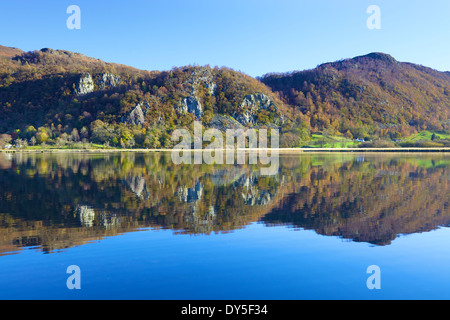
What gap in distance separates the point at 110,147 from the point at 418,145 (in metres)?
119

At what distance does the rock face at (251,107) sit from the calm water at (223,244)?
547 ft

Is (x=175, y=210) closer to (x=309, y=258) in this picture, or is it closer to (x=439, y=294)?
(x=309, y=258)

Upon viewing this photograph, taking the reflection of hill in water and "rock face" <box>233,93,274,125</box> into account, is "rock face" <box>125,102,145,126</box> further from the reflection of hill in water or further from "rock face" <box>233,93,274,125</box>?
the reflection of hill in water

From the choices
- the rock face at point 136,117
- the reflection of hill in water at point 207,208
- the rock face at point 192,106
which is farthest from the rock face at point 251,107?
the reflection of hill in water at point 207,208

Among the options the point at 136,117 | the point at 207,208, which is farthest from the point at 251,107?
the point at 207,208

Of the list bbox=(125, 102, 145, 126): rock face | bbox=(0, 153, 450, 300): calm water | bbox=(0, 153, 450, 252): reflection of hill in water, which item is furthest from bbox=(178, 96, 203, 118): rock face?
bbox=(0, 153, 450, 300): calm water

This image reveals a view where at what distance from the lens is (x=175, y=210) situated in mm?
17812

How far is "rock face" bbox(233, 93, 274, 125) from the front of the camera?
189m

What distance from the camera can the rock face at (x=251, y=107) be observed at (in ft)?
619

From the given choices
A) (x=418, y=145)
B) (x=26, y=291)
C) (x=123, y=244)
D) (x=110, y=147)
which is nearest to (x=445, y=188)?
(x=123, y=244)

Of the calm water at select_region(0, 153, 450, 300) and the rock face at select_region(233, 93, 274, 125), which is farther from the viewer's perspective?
the rock face at select_region(233, 93, 274, 125)

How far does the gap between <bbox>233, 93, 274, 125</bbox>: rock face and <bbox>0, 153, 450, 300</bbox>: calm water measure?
167m

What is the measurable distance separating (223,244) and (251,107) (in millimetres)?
186540

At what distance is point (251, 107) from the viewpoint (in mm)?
196000
